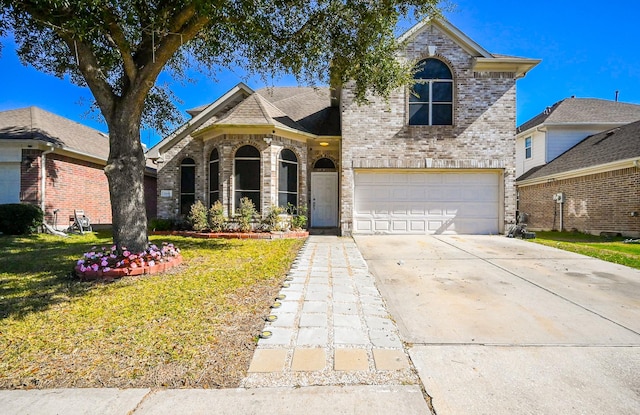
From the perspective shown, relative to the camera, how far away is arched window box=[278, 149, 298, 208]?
11.7m

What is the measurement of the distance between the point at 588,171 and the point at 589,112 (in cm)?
824

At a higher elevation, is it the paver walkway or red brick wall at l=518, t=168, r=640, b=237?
red brick wall at l=518, t=168, r=640, b=237

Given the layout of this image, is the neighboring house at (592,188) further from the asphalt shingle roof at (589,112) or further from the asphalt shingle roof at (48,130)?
the asphalt shingle roof at (48,130)

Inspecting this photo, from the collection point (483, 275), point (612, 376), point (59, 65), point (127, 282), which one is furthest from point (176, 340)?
point (59, 65)

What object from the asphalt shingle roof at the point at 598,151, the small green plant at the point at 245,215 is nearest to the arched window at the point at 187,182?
the small green plant at the point at 245,215

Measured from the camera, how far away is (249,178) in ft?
37.5

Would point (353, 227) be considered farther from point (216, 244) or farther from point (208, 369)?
point (208, 369)

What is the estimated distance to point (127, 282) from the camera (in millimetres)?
5195

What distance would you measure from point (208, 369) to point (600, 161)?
16208 mm

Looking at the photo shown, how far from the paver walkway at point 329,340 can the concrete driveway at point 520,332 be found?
243mm

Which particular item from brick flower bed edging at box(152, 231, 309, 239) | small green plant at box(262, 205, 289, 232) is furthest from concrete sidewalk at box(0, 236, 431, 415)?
small green plant at box(262, 205, 289, 232)

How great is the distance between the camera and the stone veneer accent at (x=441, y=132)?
446 inches

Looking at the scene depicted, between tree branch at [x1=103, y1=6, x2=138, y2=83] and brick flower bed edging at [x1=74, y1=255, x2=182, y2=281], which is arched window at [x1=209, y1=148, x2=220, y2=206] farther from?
brick flower bed edging at [x1=74, y1=255, x2=182, y2=281]

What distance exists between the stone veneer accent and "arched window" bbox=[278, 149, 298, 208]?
184cm
